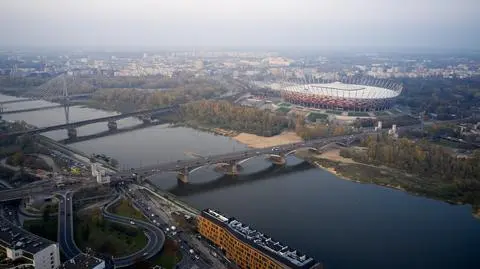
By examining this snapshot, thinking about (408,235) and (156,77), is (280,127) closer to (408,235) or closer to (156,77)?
(408,235)

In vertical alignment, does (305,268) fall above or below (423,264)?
above

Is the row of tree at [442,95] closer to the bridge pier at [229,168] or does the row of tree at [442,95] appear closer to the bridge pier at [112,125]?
→ the bridge pier at [229,168]

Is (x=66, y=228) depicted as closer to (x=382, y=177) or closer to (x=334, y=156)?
(x=382, y=177)

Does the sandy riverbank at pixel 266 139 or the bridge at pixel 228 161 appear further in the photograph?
the sandy riverbank at pixel 266 139

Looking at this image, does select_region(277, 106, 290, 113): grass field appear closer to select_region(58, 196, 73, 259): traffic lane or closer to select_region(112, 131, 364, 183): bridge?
select_region(112, 131, 364, 183): bridge

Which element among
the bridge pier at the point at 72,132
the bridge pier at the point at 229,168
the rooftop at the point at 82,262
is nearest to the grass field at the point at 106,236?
the rooftop at the point at 82,262

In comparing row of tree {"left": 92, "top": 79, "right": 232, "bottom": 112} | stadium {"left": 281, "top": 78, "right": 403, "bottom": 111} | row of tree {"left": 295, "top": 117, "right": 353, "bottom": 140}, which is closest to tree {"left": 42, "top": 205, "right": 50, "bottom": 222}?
row of tree {"left": 295, "top": 117, "right": 353, "bottom": 140}

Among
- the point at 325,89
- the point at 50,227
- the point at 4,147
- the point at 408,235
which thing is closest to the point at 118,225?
the point at 50,227
